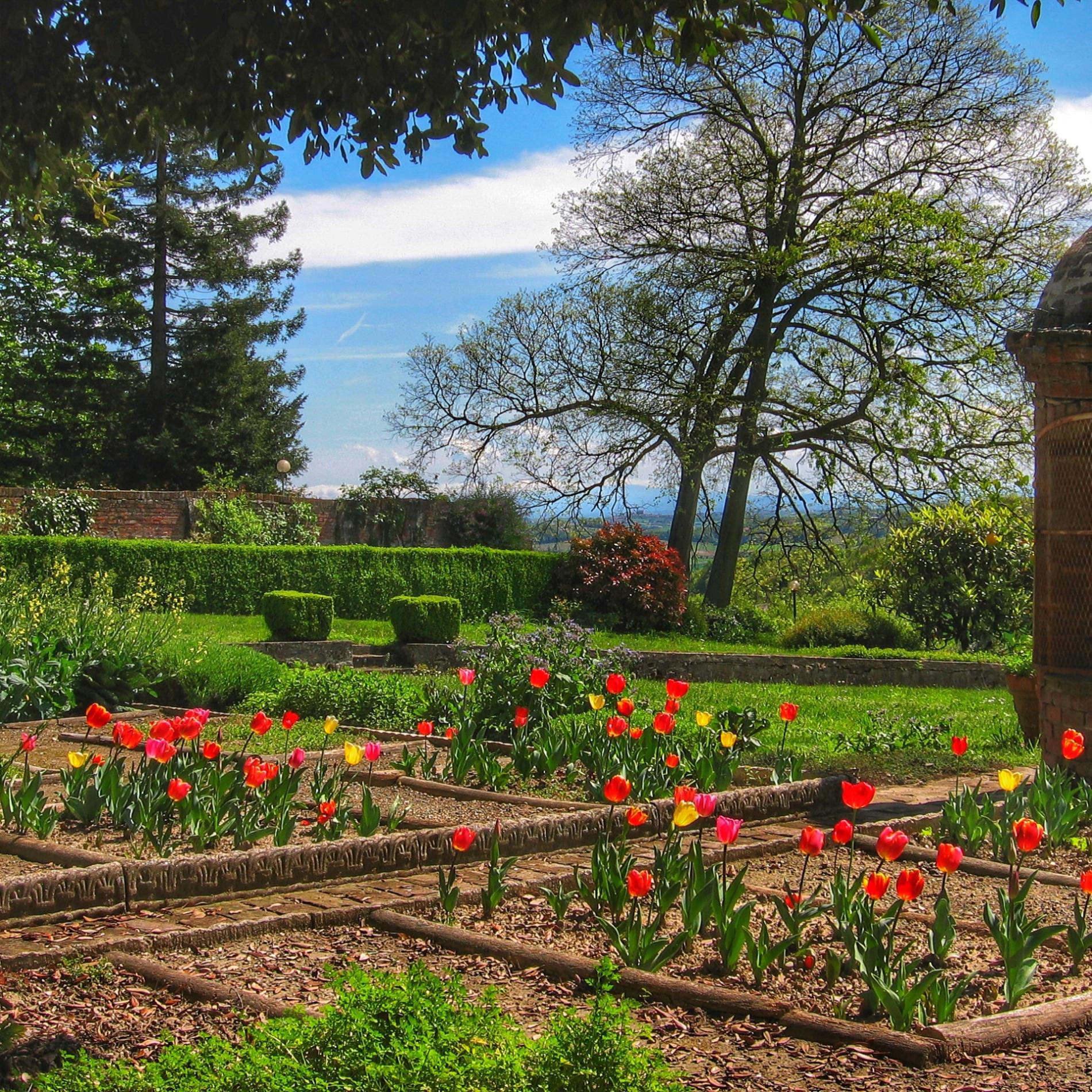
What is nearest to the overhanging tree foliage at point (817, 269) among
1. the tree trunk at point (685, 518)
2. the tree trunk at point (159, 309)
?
the tree trunk at point (685, 518)

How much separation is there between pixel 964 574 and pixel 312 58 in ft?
48.0

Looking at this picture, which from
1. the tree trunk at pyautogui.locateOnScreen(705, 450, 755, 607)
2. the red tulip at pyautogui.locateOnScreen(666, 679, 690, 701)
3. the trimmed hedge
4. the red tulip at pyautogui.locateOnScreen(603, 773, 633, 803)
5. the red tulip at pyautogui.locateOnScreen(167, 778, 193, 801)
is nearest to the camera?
the red tulip at pyautogui.locateOnScreen(603, 773, 633, 803)

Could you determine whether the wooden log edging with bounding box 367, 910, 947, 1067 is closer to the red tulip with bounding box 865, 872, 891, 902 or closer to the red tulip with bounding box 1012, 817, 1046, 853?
the red tulip with bounding box 865, 872, 891, 902

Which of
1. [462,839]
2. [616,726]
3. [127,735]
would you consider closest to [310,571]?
[127,735]

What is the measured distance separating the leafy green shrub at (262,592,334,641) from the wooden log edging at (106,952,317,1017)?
11764mm

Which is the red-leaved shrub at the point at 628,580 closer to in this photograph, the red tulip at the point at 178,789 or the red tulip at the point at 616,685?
the red tulip at the point at 616,685

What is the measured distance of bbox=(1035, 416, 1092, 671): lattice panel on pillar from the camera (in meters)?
6.73

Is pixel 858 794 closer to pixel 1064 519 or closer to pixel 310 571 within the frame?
pixel 1064 519

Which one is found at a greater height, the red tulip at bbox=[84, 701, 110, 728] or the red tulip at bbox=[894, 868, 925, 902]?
the red tulip at bbox=[84, 701, 110, 728]

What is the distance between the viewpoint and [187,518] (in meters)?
21.2

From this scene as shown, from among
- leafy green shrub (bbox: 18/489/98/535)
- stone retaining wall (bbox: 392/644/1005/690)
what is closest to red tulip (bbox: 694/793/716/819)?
stone retaining wall (bbox: 392/644/1005/690)

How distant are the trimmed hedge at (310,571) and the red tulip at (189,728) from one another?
1279 cm

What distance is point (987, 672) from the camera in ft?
48.1

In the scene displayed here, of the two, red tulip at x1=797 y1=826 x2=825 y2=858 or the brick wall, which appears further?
the brick wall
